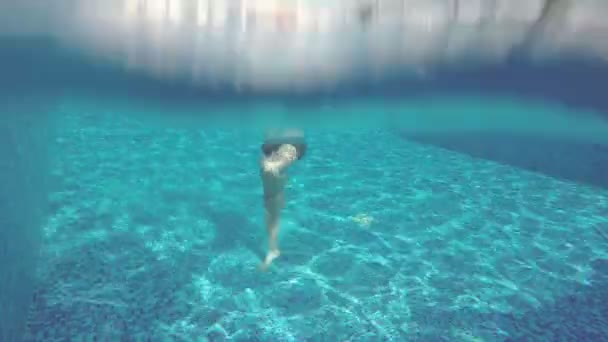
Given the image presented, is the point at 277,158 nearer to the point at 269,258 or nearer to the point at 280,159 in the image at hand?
the point at 280,159

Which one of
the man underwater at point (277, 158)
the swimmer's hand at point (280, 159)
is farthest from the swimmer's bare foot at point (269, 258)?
the swimmer's hand at point (280, 159)

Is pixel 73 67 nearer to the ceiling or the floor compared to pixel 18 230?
nearer to the ceiling

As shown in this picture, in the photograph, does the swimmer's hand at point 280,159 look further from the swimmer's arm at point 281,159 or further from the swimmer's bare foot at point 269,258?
the swimmer's bare foot at point 269,258

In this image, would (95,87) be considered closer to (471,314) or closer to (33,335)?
(33,335)

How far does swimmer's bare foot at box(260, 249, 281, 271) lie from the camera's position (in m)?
6.77

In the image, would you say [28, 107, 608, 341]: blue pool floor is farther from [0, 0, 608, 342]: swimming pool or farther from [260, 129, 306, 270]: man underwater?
[260, 129, 306, 270]: man underwater

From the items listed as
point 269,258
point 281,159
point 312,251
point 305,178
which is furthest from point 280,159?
point 305,178

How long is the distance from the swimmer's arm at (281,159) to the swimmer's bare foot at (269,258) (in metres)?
1.67

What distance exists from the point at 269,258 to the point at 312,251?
27.8 inches

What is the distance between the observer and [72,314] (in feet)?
17.7

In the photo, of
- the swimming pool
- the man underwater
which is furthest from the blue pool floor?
the man underwater

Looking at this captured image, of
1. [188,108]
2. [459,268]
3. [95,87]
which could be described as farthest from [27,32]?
[459,268]

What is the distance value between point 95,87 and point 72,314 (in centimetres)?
295

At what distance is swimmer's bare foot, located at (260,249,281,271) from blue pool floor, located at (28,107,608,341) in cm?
10
